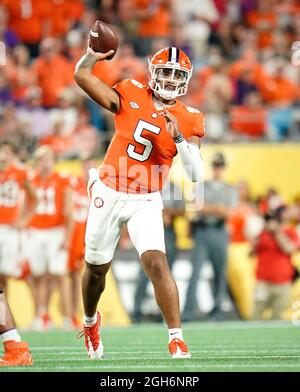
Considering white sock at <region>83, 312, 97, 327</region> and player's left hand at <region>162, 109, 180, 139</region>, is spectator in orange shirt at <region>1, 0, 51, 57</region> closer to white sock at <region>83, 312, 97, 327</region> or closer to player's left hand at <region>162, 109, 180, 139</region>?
white sock at <region>83, 312, 97, 327</region>

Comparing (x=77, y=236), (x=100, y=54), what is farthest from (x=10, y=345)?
(x=77, y=236)

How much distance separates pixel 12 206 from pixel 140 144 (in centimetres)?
508

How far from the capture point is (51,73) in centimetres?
1432

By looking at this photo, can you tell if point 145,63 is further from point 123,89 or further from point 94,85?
point 94,85

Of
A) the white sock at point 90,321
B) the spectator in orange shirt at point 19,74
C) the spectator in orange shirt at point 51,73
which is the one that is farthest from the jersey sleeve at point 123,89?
the spectator in orange shirt at point 51,73

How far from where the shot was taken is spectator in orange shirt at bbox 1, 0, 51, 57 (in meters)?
15.4

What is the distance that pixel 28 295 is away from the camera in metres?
12.0

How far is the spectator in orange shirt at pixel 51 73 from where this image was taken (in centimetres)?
1417

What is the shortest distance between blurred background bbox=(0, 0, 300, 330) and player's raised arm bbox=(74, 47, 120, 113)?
4.46m

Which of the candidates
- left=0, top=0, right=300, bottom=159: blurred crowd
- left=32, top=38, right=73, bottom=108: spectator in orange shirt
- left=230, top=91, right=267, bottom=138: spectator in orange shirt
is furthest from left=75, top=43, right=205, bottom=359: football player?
left=32, top=38, right=73, bottom=108: spectator in orange shirt

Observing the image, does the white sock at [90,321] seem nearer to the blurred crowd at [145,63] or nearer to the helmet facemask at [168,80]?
the helmet facemask at [168,80]
